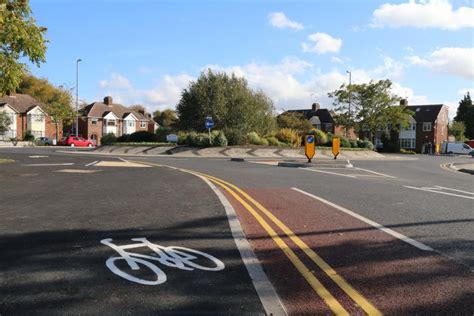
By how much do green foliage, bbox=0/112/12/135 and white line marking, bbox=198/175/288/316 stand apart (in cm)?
6743

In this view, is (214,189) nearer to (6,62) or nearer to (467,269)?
(467,269)

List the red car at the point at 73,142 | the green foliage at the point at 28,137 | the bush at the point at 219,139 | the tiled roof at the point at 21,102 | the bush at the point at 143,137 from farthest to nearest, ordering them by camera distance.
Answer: the tiled roof at the point at 21,102 < the green foliage at the point at 28,137 < the red car at the point at 73,142 < the bush at the point at 143,137 < the bush at the point at 219,139

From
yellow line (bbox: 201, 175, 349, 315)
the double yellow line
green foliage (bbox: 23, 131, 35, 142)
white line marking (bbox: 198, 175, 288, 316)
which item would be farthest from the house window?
white line marking (bbox: 198, 175, 288, 316)

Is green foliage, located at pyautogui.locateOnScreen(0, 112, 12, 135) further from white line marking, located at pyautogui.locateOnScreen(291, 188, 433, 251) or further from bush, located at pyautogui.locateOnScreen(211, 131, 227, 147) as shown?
white line marking, located at pyautogui.locateOnScreen(291, 188, 433, 251)

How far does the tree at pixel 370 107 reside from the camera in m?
60.2

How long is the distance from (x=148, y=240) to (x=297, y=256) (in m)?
2.09

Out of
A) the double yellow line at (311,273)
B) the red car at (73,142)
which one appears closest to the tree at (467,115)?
the red car at (73,142)

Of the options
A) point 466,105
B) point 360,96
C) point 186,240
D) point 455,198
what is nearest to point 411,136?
point 360,96

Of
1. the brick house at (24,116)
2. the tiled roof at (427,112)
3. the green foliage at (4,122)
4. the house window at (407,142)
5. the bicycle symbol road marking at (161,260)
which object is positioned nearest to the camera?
the bicycle symbol road marking at (161,260)

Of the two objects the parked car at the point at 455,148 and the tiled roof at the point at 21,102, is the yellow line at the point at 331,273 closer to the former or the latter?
the parked car at the point at 455,148

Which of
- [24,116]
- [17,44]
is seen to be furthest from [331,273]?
[24,116]

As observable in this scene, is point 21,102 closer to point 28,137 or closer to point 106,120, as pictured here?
point 28,137

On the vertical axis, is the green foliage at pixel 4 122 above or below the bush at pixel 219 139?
above

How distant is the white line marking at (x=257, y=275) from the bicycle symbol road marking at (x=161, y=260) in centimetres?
37
